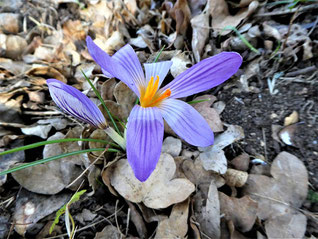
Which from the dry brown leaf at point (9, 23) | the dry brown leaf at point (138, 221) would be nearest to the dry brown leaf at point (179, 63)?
the dry brown leaf at point (138, 221)

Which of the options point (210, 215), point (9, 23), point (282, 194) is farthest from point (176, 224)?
point (9, 23)

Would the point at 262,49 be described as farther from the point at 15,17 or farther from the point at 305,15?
the point at 15,17

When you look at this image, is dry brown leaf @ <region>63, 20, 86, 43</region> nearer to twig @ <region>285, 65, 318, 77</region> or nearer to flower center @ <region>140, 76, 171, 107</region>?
flower center @ <region>140, 76, 171, 107</region>

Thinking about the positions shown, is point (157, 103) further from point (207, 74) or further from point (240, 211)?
point (240, 211)

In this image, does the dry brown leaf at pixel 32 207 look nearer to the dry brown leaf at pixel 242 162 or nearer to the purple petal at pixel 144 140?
the purple petal at pixel 144 140

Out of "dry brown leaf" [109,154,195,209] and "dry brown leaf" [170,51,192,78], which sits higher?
"dry brown leaf" [170,51,192,78]

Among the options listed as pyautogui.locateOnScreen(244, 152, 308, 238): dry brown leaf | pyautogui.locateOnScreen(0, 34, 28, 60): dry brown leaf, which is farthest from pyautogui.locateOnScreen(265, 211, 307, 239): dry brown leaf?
pyautogui.locateOnScreen(0, 34, 28, 60): dry brown leaf
